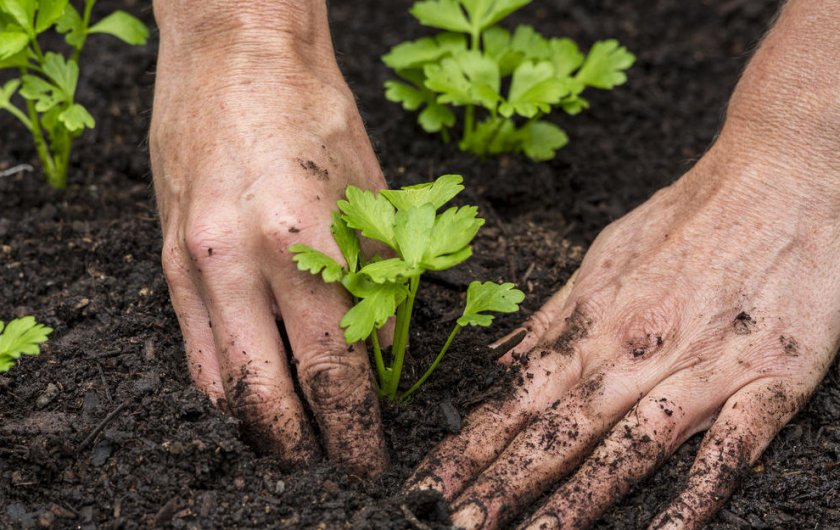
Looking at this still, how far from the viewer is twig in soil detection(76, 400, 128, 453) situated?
244 centimetres

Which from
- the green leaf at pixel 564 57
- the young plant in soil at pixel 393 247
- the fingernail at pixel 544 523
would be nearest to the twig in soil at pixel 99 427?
the young plant in soil at pixel 393 247

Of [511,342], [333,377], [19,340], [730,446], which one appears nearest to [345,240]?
[333,377]

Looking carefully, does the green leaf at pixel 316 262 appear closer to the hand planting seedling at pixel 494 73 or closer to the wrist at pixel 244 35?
the wrist at pixel 244 35

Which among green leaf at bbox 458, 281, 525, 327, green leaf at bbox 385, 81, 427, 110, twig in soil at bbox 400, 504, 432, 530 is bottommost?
twig in soil at bbox 400, 504, 432, 530

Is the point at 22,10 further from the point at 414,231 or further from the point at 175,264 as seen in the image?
the point at 414,231

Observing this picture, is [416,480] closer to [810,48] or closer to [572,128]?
[810,48]

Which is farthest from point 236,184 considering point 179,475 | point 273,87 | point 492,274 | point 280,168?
point 492,274

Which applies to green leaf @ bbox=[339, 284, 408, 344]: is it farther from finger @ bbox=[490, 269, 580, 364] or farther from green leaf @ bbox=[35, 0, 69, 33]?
green leaf @ bbox=[35, 0, 69, 33]

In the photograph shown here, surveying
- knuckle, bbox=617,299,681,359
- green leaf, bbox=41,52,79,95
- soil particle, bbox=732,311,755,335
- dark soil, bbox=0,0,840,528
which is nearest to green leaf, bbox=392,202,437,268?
dark soil, bbox=0,0,840,528

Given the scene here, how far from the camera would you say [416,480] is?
2.39 meters

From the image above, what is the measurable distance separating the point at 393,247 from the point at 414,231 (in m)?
0.08

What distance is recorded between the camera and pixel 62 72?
325cm

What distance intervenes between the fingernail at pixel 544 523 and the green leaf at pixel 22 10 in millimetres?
2276

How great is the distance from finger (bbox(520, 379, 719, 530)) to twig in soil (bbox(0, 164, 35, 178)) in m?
2.59
